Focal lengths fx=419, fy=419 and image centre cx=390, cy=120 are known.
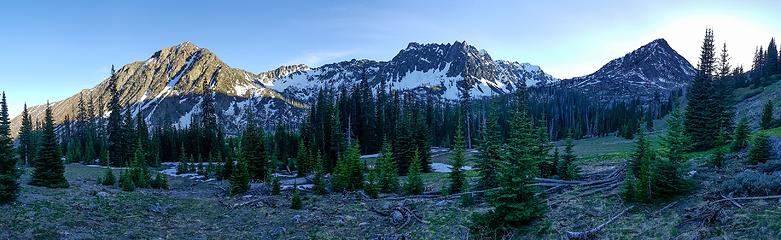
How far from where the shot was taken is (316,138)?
7212cm

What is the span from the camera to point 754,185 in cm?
1371

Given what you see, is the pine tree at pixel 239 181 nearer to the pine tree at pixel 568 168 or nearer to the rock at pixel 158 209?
the rock at pixel 158 209

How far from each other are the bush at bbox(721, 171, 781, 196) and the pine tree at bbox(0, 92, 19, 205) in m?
32.3

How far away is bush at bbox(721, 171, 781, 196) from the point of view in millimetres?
13422

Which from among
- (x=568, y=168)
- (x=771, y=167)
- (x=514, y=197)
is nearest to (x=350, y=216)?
(x=514, y=197)

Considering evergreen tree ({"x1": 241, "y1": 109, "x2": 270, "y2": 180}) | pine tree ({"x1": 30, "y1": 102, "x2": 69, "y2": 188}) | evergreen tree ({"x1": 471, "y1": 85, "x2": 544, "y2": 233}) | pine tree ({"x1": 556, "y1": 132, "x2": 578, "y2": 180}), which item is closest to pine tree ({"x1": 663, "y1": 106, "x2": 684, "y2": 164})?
evergreen tree ({"x1": 471, "y1": 85, "x2": 544, "y2": 233})

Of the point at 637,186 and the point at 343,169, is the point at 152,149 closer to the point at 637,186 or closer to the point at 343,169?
the point at 343,169

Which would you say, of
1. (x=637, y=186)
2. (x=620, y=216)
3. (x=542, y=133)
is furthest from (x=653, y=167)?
(x=542, y=133)

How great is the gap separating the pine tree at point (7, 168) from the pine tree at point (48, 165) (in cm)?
520

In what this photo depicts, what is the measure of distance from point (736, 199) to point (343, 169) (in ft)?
80.0

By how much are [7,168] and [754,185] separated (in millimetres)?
34641

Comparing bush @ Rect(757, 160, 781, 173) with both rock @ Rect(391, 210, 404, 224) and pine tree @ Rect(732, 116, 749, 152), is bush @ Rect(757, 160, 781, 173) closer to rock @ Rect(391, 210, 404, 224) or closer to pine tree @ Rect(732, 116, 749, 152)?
pine tree @ Rect(732, 116, 749, 152)

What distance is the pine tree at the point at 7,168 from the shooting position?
71.3ft

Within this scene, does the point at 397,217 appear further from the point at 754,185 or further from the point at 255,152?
the point at 255,152
